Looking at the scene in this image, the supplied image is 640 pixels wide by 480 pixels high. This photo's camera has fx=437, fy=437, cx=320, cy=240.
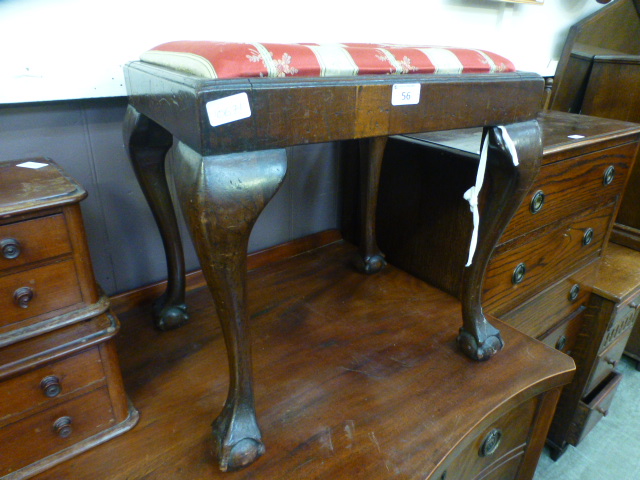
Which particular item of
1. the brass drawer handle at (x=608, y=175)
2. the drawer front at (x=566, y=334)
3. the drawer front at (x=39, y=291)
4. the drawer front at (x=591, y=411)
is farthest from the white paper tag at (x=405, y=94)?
the drawer front at (x=591, y=411)

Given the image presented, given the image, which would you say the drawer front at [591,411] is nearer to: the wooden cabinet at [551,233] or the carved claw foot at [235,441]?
the wooden cabinet at [551,233]

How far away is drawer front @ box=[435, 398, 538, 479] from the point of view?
730 millimetres

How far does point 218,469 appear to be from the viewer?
0.57 metres

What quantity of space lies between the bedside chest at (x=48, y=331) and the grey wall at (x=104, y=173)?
14 cm

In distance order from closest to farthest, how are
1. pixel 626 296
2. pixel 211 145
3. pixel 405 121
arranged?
pixel 211 145, pixel 405 121, pixel 626 296

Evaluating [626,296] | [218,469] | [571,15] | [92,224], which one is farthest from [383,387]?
[571,15]

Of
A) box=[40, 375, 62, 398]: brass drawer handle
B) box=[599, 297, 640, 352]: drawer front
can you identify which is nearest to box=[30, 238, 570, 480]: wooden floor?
box=[40, 375, 62, 398]: brass drawer handle

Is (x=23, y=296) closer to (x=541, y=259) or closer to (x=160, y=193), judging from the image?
(x=160, y=193)

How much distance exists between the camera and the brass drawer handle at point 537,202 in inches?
35.8

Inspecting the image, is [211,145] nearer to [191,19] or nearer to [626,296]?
[191,19]

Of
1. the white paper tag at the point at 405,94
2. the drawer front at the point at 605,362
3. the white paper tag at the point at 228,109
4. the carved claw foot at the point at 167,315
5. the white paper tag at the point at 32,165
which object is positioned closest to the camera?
the white paper tag at the point at 228,109

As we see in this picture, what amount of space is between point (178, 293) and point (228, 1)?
573 millimetres

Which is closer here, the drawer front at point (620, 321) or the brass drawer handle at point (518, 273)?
the brass drawer handle at point (518, 273)

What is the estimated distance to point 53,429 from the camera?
560mm
